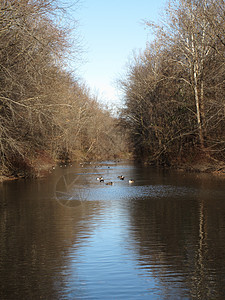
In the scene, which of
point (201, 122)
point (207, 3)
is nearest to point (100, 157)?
point (201, 122)

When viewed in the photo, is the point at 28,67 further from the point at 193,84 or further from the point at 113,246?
the point at 193,84

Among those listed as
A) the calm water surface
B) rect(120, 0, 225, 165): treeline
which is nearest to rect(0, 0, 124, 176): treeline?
the calm water surface

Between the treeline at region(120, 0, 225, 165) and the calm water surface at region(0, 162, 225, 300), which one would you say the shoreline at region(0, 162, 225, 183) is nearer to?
the treeline at region(120, 0, 225, 165)

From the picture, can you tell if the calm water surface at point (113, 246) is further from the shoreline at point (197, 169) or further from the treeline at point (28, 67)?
the shoreline at point (197, 169)

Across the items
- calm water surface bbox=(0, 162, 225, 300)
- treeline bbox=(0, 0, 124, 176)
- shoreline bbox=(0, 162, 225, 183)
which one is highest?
treeline bbox=(0, 0, 124, 176)

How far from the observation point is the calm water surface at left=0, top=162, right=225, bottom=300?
22.8 ft

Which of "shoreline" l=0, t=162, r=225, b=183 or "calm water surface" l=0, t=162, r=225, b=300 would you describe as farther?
"shoreline" l=0, t=162, r=225, b=183

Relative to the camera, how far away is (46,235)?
10.9 metres

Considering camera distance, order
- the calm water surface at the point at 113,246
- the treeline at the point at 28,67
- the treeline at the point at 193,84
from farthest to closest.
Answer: the treeline at the point at 193,84 → the treeline at the point at 28,67 → the calm water surface at the point at 113,246

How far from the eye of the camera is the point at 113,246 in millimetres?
9727

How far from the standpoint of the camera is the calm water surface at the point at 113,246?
6.96 metres

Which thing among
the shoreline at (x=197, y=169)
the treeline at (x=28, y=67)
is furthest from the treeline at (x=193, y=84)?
the treeline at (x=28, y=67)

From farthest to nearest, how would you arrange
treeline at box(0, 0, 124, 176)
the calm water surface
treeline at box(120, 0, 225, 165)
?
1. treeline at box(120, 0, 225, 165)
2. treeline at box(0, 0, 124, 176)
3. the calm water surface

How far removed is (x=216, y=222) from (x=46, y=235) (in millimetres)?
4485
